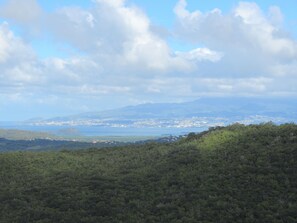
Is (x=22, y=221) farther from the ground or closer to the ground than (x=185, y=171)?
closer to the ground

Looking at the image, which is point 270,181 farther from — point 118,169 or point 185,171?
point 118,169

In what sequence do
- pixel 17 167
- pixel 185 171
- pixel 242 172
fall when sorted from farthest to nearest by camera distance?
pixel 17 167 → pixel 185 171 → pixel 242 172

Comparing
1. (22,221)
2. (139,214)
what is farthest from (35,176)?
(139,214)

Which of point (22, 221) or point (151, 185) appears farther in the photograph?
point (151, 185)

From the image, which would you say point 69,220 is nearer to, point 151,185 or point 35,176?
point 151,185

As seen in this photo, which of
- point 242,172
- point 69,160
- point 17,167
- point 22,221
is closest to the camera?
point 22,221

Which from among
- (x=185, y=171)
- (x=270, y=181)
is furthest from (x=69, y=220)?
(x=270, y=181)
